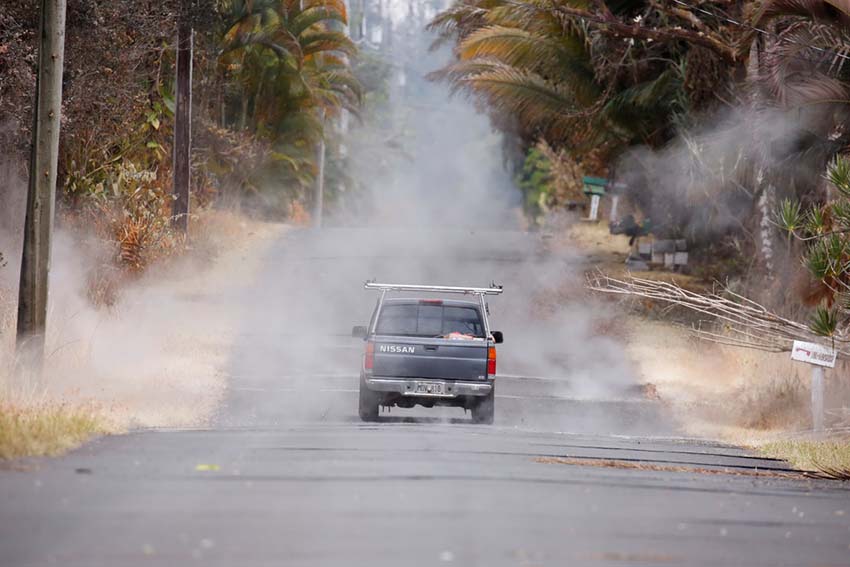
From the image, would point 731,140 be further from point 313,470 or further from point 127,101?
point 313,470

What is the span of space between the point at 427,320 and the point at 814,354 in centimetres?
486

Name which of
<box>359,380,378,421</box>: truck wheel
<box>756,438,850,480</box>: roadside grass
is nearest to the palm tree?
<box>359,380,378,421</box>: truck wheel

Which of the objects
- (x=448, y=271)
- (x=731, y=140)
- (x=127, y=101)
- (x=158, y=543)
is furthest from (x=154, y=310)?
(x=158, y=543)

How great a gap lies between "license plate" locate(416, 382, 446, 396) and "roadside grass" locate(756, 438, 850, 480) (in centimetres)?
385

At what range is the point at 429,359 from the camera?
52.7 feet

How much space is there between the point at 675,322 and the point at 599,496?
1759 cm

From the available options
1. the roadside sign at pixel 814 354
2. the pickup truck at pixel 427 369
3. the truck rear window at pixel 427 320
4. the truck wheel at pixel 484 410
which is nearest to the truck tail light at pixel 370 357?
the pickup truck at pixel 427 369

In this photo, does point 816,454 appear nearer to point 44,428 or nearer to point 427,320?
point 427,320

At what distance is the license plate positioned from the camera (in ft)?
A: 52.6

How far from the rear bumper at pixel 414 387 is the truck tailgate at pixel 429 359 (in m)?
0.06

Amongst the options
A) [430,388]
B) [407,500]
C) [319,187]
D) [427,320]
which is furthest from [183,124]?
[319,187]

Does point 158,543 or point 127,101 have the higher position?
point 127,101

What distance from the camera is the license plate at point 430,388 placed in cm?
1605

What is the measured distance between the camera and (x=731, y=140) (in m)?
25.6
